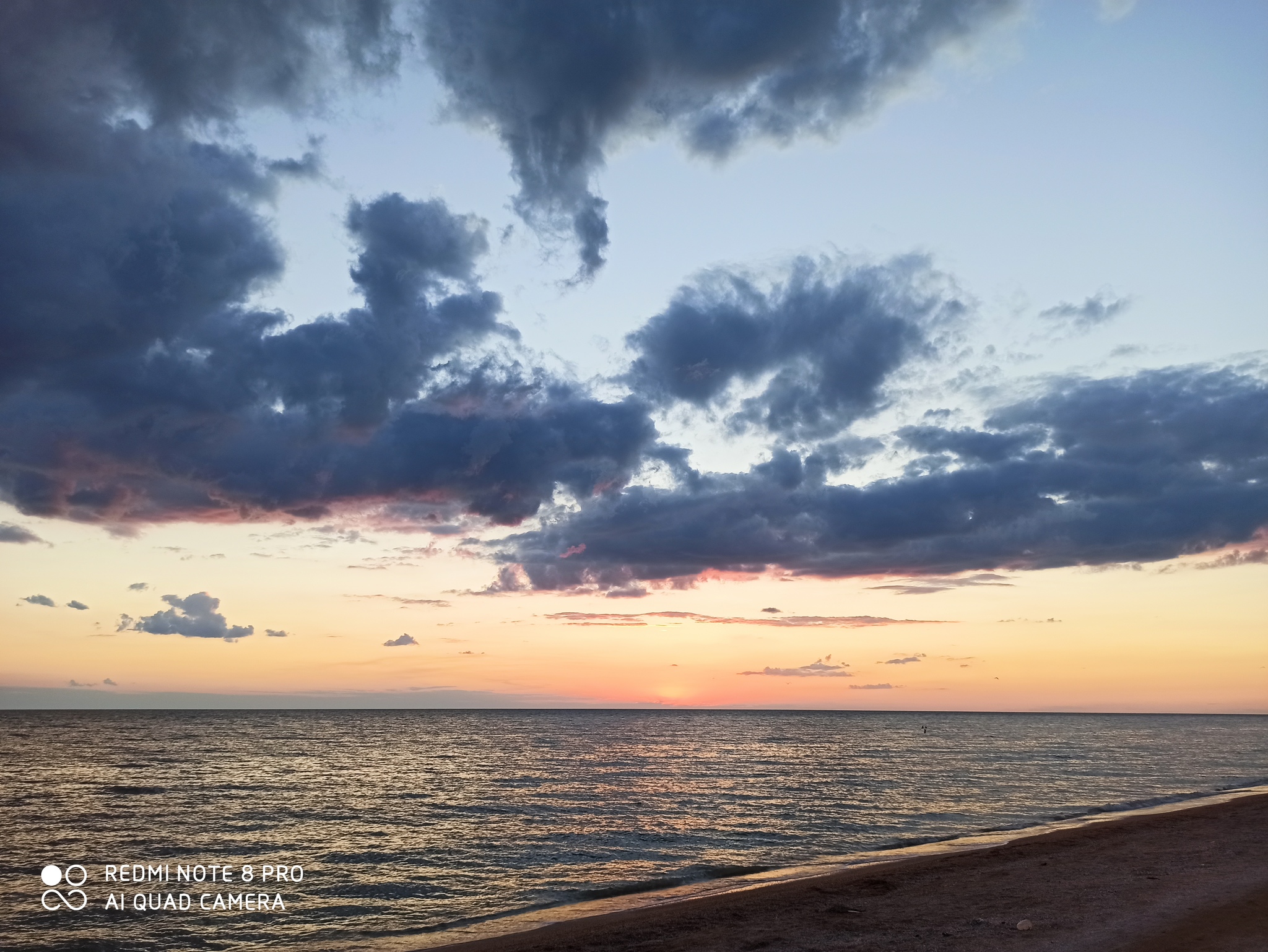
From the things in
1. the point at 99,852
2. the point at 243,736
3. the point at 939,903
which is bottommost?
the point at 243,736

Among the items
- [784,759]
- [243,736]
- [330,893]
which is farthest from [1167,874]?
[243,736]

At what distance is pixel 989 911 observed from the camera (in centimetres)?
1939

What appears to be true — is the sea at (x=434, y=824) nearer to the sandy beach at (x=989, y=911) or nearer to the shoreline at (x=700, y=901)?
the shoreline at (x=700, y=901)

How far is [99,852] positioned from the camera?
113 ft

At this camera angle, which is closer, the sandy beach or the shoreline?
the sandy beach

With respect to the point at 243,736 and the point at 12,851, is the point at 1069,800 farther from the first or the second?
the point at 243,736

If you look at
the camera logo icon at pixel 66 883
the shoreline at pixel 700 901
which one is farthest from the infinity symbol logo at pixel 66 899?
the shoreline at pixel 700 901

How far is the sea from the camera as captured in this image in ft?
82.3

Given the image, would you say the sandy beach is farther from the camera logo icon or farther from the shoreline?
the camera logo icon

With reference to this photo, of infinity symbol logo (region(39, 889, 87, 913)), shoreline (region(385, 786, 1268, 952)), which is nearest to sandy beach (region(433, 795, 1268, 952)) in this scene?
shoreline (region(385, 786, 1268, 952))

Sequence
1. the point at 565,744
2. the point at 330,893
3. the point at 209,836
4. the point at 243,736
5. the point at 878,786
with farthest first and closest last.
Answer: the point at 243,736 → the point at 565,744 → the point at 878,786 → the point at 209,836 → the point at 330,893

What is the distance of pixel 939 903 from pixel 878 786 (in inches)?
1637

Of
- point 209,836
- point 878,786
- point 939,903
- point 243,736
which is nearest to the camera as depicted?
point 939,903

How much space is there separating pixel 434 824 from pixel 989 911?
3107 cm
